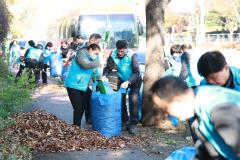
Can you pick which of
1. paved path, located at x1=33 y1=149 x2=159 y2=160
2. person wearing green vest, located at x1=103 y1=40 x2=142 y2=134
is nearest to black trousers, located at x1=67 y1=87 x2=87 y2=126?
person wearing green vest, located at x1=103 y1=40 x2=142 y2=134

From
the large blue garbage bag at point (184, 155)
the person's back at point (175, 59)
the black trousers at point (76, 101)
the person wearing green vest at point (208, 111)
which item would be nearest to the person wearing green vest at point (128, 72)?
the black trousers at point (76, 101)

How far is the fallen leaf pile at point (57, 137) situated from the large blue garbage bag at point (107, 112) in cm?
14

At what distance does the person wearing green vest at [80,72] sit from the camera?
8156 mm

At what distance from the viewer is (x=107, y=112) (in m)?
8.06

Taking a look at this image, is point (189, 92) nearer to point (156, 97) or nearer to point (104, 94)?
point (156, 97)

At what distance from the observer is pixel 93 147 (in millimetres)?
7480

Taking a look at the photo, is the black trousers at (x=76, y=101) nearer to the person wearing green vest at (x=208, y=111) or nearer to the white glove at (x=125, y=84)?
the white glove at (x=125, y=84)

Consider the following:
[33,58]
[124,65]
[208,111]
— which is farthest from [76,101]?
[33,58]

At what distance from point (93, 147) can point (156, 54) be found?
2746 mm

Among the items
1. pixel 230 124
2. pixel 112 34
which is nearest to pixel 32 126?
pixel 230 124

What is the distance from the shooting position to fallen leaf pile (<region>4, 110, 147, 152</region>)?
7.29 metres

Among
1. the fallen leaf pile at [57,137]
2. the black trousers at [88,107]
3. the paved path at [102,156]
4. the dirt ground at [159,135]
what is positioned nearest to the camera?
the paved path at [102,156]

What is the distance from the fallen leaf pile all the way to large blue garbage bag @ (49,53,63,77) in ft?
39.8

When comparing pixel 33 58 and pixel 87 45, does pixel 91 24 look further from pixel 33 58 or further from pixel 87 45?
pixel 87 45
